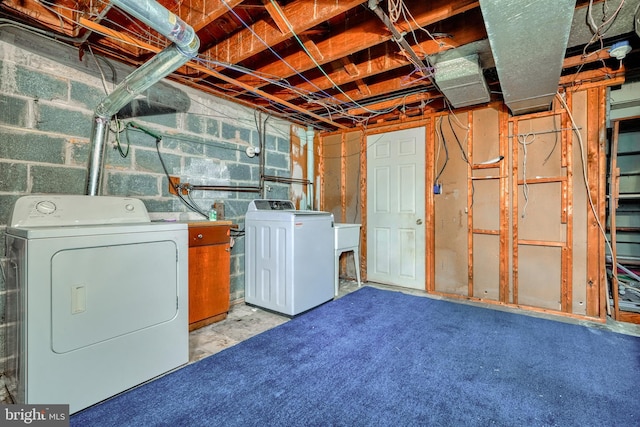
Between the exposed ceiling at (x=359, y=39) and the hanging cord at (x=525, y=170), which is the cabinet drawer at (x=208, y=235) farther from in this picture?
the hanging cord at (x=525, y=170)

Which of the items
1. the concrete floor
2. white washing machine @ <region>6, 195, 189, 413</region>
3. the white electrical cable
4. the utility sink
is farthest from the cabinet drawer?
the white electrical cable

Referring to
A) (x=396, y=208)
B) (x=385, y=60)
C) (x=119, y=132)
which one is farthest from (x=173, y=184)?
(x=396, y=208)

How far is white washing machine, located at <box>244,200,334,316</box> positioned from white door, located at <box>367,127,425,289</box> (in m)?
1.00

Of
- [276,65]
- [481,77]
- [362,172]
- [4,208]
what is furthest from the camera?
[362,172]

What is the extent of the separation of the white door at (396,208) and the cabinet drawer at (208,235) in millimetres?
2098

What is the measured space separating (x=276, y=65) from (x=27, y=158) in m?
2.01

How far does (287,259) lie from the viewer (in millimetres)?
2770

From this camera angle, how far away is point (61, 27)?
195 centimetres

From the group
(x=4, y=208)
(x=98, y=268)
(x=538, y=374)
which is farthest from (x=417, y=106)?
(x=4, y=208)

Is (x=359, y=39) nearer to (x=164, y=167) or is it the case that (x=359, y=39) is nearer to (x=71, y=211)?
(x=164, y=167)

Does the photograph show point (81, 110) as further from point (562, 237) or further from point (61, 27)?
point (562, 237)

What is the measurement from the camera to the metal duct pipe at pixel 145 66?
1.45 m

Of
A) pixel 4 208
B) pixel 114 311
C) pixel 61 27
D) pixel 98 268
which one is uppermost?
pixel 61 27

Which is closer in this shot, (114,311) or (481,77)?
(114,311)
